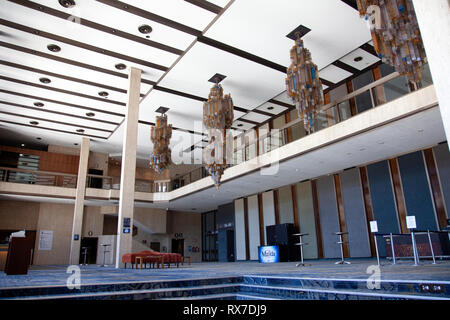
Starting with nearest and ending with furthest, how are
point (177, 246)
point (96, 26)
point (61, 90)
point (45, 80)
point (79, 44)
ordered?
point (96, 26), point (79, 44), point (45, 80), point (61, 90), point (177, 246)

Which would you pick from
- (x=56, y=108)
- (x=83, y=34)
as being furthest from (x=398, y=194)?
(x=56, y=108)

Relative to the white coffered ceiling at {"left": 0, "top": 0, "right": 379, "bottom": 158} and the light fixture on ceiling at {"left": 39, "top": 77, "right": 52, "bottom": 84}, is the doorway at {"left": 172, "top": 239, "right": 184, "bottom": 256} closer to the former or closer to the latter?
the white coffered ceiling at {"left": 0, "top": 0, "right": 379, "bottom": 158}

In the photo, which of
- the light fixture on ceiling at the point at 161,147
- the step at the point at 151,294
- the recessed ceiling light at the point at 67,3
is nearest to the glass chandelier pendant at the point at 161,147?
the light fixture on ceiling at the point at 161,147

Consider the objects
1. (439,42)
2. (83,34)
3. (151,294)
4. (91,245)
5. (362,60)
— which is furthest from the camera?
(91,245)

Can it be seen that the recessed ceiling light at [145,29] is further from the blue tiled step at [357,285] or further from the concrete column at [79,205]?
the concrete column at [79,205]

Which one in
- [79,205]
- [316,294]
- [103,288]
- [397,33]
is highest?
[397,33]

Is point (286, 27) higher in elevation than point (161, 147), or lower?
higher

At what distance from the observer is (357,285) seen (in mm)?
3637

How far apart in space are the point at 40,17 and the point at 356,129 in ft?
27.2

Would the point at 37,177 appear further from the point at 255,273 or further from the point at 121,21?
the point at 255,273

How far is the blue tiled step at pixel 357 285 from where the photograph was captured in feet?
9.78

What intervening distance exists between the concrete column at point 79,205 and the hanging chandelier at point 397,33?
1319cm

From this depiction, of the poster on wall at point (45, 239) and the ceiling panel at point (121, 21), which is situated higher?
the ceiling panel at point (121, 21)

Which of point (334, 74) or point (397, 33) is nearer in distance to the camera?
point (397, 33)
